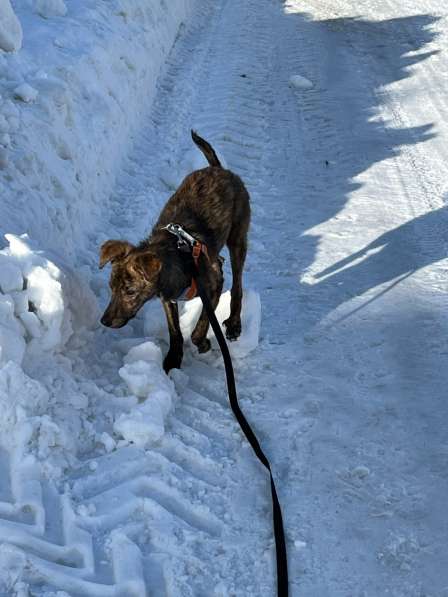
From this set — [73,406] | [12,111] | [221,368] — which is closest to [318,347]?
[221,368]

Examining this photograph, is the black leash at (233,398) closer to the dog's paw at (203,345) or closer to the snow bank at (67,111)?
the dog's paw at (203,345)


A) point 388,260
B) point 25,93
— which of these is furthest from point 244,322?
point 25,93

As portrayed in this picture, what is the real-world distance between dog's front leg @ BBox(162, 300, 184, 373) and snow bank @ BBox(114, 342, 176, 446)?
0.21 m

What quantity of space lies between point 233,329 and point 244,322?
0.34ft

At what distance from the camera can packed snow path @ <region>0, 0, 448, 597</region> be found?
4.11 m

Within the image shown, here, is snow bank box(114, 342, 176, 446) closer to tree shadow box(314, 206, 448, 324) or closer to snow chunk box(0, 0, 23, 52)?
tree shadow box(314, 206, 448, 324)

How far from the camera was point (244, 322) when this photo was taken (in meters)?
6.12

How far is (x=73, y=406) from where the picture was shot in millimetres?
4867

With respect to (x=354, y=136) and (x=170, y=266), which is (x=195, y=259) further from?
(x=354, y=136)

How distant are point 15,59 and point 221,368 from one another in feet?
14.0

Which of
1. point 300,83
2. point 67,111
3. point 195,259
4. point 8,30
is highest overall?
point 8,30

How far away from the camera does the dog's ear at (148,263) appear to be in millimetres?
4984

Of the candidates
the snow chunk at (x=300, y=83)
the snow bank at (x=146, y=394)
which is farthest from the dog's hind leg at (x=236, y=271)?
the snow chunk at (x=300, y=83)

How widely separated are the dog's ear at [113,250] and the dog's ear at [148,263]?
146 mm
